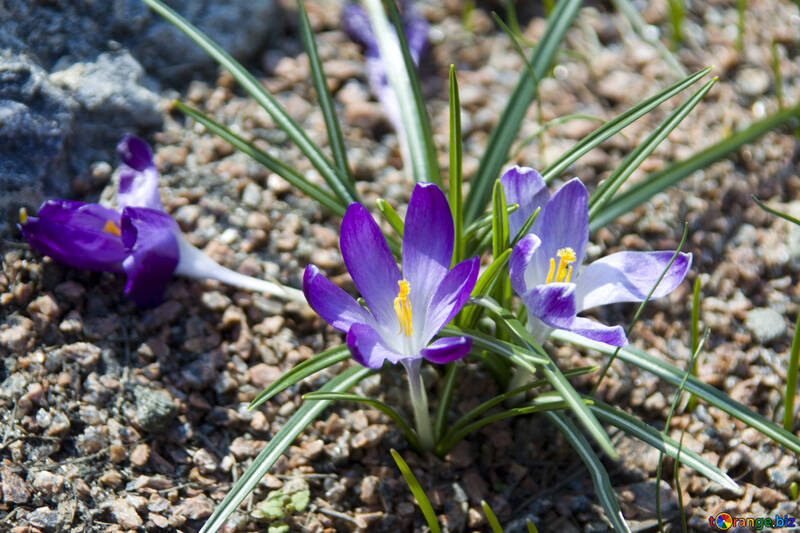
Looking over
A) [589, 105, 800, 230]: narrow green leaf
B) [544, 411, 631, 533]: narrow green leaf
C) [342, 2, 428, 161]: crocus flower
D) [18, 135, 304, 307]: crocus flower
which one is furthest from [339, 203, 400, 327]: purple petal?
[342, 2, 428, 161]: crocus flower

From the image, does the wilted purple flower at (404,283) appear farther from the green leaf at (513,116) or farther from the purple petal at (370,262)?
the green leaf at (513,116)

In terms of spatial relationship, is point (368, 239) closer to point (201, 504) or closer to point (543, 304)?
point (543, 304)

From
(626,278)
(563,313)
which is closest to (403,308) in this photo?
(563,313)

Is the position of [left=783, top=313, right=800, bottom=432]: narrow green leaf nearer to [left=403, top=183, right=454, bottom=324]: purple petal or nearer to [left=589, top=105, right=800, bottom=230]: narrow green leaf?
[left=589, top=105, right=800, bottom=230]: narrow green leaf

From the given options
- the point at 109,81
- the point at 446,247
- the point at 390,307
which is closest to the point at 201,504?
the point at 390,307

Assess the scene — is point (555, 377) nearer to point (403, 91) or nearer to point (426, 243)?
point (426, 243)

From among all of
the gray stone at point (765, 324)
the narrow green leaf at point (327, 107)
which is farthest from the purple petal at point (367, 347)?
the gray stone at point (765, 324)
